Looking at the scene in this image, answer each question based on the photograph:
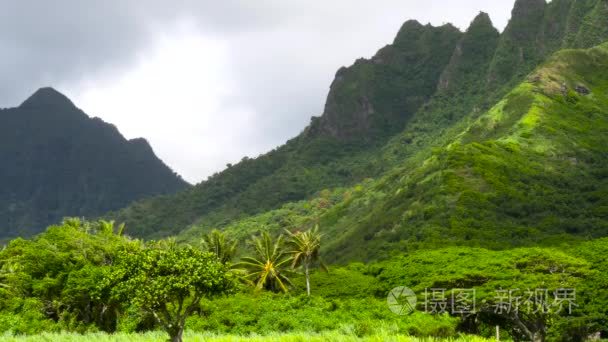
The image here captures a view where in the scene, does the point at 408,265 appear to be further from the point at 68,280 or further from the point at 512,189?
the point at 512,189

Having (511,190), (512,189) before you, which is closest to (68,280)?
(511,190)

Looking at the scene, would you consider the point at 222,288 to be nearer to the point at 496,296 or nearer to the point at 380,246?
the point at 496,296

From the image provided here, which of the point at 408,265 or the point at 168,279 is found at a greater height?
the point at 168,279

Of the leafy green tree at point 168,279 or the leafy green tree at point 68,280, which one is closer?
the leafy green tree at point 168,279

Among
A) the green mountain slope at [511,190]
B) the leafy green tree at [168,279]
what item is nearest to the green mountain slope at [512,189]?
the green mountain slope at [511,190]

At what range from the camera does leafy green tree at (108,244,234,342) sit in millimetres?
27375

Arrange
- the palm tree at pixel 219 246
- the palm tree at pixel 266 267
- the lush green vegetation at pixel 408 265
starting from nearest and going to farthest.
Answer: the lush green vegetation at pixel 408 265 → the palm tree at pixel 266 267 → the palm tree at pixel 219 246

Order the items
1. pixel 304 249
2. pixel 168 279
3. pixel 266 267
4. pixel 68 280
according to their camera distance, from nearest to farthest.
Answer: pixel 168 279
pixel 68 280
pixel 266 267
pixel 304 249

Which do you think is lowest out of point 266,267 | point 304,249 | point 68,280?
point 266,267

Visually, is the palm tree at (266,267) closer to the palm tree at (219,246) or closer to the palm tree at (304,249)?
the palm tree at (304,249)

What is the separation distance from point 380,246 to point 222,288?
107m

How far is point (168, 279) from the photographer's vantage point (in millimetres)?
27594

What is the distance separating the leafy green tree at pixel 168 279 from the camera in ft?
89.8

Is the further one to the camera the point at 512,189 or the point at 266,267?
the point at 512,189
